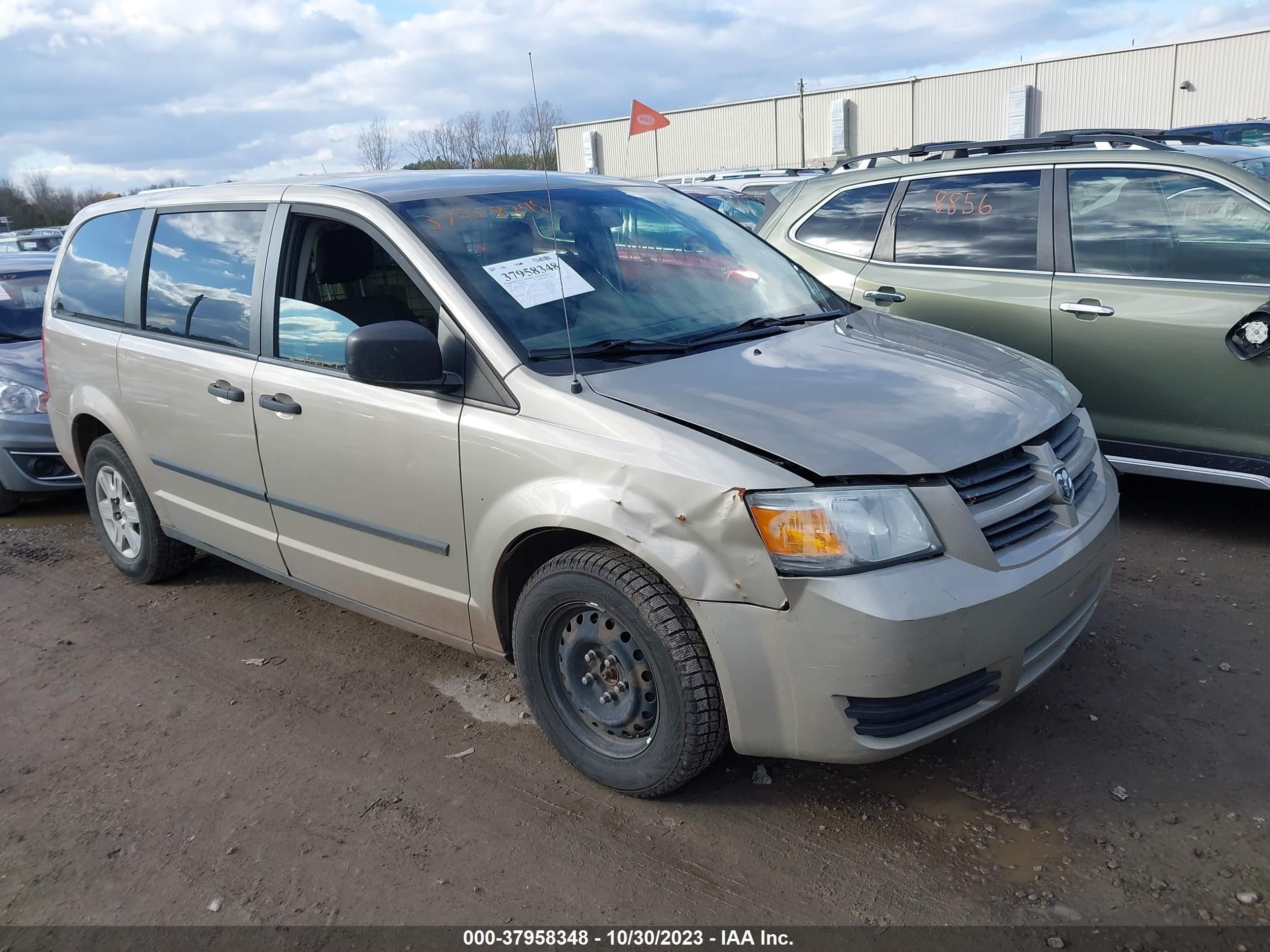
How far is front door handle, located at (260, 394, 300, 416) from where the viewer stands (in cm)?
367

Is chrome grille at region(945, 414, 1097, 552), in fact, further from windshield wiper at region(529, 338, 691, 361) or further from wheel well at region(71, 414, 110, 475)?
wheel well at region(71, 414, 110, 475)

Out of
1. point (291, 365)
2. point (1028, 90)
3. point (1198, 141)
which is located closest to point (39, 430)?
point (291, 365)

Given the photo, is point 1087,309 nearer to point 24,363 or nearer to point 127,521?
point 127,521

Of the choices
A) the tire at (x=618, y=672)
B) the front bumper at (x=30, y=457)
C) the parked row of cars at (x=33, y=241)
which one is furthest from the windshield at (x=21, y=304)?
the parked row of cars at (x=33, y=241)

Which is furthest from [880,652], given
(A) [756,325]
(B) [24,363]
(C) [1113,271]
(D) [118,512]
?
(B) [24,363]

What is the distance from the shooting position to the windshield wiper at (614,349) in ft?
10.4

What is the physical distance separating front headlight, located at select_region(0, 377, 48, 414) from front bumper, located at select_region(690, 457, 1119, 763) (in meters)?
5.51

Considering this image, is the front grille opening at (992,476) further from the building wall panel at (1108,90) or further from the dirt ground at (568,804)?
the building wall panel at (1108,90)

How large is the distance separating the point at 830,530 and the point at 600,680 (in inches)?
36.0

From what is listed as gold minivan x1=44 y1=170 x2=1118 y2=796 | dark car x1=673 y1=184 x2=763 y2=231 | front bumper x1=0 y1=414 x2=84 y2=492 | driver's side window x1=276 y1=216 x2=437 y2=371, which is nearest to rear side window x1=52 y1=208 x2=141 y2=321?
gold minivan x1=44 y1=170 x2=1118 y2=796

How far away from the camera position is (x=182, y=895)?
2.79 m

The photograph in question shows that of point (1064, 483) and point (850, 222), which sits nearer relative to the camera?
point (1064, 483)

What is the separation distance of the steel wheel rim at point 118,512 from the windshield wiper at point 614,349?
9.14 ft

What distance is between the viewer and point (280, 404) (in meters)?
3.71
